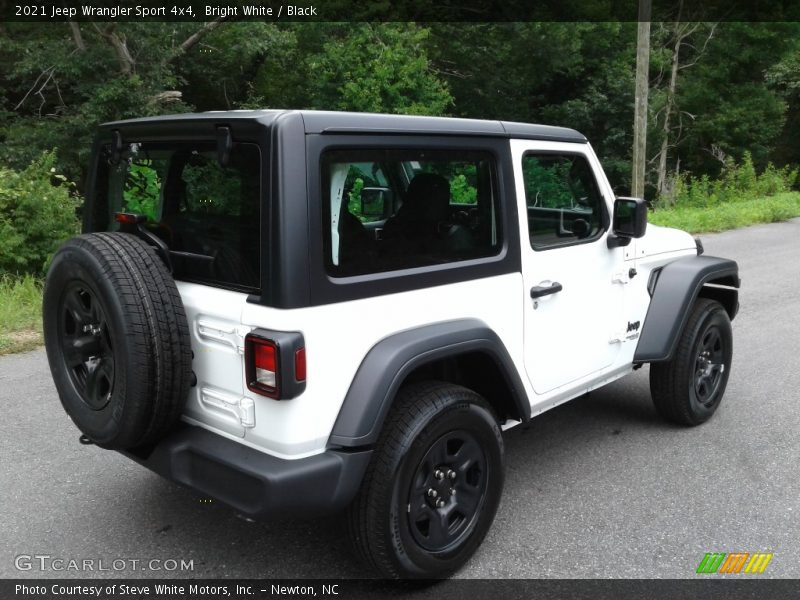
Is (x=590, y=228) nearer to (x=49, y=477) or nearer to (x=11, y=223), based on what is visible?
(x=49, y=477)

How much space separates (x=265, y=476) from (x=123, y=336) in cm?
70

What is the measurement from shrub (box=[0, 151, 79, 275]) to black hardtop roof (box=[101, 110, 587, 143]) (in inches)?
221

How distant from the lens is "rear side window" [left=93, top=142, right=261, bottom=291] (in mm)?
2748

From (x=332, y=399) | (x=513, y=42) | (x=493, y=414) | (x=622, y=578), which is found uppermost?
(x=513, y=42)

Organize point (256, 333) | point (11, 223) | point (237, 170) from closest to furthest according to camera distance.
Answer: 1. point (256, 333)
2. point (237, 170)
3. point (11, 223)

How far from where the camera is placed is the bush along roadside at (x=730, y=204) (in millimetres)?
14445

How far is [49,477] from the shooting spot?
3986 mm

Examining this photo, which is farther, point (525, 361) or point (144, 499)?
point (144, 499)

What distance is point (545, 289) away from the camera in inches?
138

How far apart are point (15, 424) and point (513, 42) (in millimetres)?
28205

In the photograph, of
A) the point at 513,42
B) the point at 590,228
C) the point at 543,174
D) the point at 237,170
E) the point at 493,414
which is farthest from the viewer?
the point at 513,42

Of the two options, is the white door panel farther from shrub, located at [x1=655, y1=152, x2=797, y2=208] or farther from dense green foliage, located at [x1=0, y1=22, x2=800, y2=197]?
dense green foliage, located at [x1=0, y1=22, x2=800, y2=197]

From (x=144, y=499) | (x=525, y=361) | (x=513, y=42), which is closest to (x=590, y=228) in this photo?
(x=525, y=361)

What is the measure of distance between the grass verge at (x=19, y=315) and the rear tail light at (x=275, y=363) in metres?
4.47
